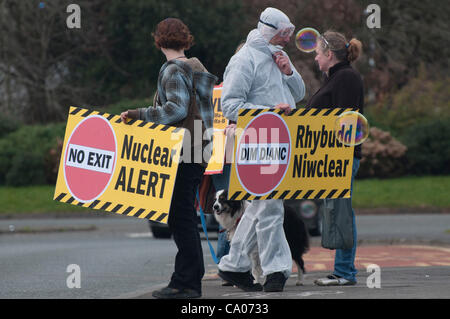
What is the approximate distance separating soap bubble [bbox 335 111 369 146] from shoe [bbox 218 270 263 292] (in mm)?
1301

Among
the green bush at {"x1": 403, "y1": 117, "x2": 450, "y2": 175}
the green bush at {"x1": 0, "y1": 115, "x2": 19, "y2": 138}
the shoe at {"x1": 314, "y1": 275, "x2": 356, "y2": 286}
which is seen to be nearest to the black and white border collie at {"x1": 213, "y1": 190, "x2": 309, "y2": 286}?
the shoe at {"x1": 314, "y1": 275, "x2": 356, "y2": 286}

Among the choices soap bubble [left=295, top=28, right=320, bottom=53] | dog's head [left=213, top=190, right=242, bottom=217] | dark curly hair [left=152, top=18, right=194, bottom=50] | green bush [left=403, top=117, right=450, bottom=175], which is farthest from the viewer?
green bush [left=403, top=117, right=450, bottom=175]

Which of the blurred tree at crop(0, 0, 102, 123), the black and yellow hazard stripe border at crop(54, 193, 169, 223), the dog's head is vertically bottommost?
the dog's head

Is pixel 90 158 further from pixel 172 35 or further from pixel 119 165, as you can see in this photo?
pixel 172 35

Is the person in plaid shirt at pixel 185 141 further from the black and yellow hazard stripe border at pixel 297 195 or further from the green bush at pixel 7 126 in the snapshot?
the green bush at pixel 7 126

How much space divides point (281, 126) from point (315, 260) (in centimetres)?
432

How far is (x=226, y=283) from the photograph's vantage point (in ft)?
27.3

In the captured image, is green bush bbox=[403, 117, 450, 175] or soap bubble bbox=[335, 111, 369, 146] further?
green bush bbox=[403, 117, 450, 175]

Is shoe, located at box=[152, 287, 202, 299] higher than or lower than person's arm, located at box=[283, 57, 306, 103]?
lower

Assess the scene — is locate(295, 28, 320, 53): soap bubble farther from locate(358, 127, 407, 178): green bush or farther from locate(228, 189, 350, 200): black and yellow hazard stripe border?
locate(358, 127, 407, 178): green bush

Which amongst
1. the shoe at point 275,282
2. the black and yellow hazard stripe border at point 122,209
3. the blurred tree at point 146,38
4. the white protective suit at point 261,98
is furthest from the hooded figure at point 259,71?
the blurred tree at point 146,38

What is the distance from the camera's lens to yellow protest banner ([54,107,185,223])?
6.89 m

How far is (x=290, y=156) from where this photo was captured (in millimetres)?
7398
